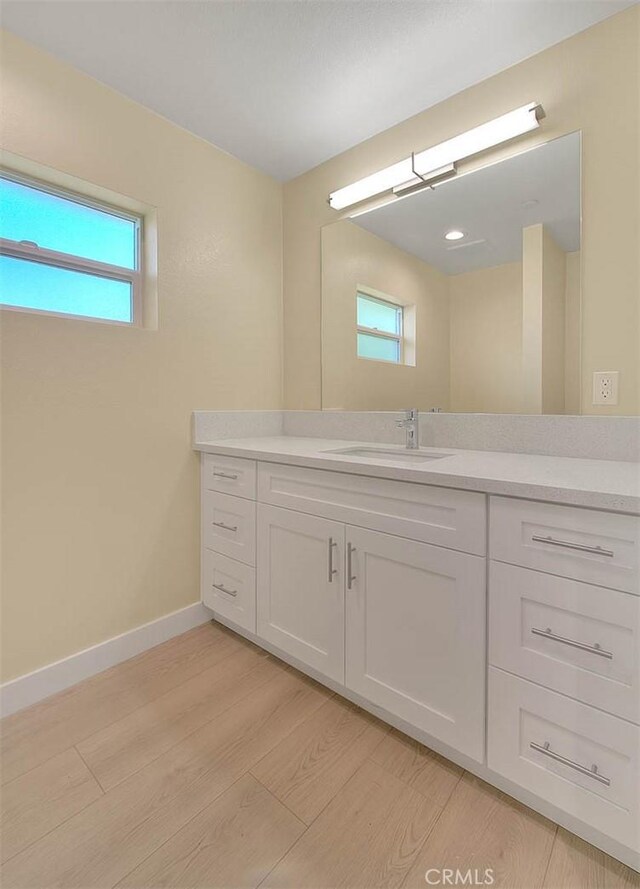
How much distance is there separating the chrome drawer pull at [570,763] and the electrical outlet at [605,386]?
106 centimetres

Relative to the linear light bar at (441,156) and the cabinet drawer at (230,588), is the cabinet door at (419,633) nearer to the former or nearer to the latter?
the cabinet drawer at (230,588)

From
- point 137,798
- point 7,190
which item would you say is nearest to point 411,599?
point 137,798

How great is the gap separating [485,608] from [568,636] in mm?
190

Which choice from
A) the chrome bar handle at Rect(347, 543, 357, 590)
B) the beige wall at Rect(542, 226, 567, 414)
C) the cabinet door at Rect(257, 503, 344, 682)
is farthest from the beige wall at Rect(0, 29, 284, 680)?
the beige wall at Rect(542, 226, 567, 414)

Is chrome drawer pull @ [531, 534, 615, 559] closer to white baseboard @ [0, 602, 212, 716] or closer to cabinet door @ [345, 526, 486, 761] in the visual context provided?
cabinet door @ [345, 526, 486, 761]

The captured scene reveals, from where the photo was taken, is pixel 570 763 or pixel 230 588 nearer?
pixel 570 763

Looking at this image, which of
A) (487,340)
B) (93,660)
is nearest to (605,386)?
(487,340)

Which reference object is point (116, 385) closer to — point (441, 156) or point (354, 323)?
point (354, 323)

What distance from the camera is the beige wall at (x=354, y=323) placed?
1.87 meters

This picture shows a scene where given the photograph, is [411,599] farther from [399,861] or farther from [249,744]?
[249,744]

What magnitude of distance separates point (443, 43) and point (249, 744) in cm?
249

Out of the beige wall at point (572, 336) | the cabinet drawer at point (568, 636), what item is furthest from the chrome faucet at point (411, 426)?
the cabinet drawer at point (568, 636)

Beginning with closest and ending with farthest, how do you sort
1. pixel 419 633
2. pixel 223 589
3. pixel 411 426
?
1. pixel 419 633
2. pixel 411 426
3. pixel 223 589

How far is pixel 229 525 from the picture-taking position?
1.89 m
